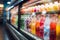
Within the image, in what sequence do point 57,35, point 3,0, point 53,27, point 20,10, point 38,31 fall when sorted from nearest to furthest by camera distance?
1. point 57,35
2. point 53,27
3. point 38,31
4. point 20,10
5. point 3,0

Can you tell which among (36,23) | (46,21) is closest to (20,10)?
(36,23)

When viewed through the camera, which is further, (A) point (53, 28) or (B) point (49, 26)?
(B) point (49, 26)

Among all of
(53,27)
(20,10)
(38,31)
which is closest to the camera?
(53,27)

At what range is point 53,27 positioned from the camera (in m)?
1.75

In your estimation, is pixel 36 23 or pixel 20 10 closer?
pixel 36 23

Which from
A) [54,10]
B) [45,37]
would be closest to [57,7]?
[54,10]

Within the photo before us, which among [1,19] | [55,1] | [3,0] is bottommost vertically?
[1,19]

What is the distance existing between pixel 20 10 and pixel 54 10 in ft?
7.19

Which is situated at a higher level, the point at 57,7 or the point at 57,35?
the point at 57,7

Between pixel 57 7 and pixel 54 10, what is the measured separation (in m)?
0.07

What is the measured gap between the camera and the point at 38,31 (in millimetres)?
2332

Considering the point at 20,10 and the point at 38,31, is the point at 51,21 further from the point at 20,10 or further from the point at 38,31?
the point at 20,10

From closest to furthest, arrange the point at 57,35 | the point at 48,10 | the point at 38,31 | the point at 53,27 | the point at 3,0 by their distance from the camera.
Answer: the point at 57,35 < the point at 53,27 < the point at 48,10 < the point at 38,31 < the point at 3,0

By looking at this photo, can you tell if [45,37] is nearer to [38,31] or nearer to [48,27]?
[48,27]
